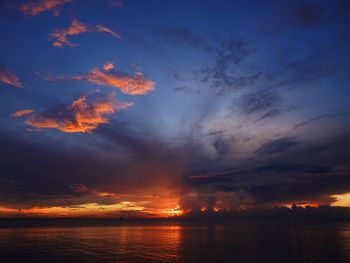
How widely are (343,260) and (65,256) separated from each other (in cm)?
5600

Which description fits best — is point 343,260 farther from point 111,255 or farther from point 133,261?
point 111,255

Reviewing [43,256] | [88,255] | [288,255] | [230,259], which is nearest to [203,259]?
[230,259]

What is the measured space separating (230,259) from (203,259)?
5276 millimetres

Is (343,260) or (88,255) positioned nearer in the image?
(343,260)

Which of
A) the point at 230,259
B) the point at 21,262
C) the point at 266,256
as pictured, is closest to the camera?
the point at 21,262

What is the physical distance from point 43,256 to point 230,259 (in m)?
38.8

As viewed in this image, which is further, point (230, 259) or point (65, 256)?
point (65, 256)

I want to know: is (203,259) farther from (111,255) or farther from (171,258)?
(111,255)

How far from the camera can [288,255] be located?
217ft

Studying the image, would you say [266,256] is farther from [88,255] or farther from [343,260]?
[88,255]

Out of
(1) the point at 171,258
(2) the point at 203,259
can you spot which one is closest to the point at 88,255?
(1) the point at 171,258

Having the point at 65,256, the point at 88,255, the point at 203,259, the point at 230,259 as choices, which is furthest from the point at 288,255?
the point at 65,256

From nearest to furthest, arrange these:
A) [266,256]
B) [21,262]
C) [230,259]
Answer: [21,262], [230,259], [266,256]

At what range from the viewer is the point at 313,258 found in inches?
2462
